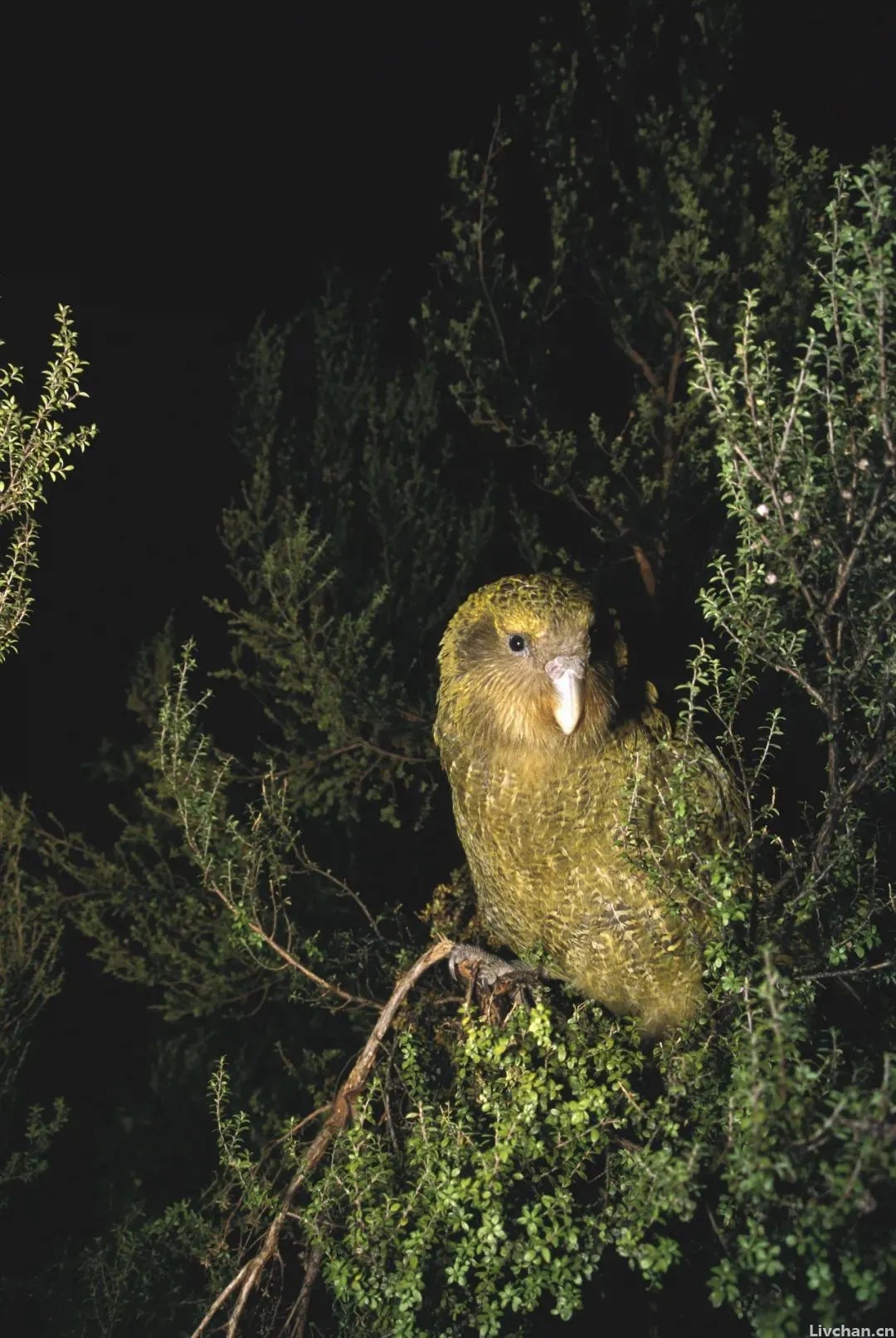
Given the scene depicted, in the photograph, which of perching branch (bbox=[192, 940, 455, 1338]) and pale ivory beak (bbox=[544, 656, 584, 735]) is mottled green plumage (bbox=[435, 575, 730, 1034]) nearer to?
pale ivory beak (bbox=[544, 656, 584, 735])

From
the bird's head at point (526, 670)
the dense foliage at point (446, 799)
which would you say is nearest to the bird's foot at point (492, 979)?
the dense foliage at point (446, 799)

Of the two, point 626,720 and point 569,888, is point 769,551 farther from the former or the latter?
point 569,888

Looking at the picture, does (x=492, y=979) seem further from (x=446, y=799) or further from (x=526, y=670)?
(x=446, y=799)

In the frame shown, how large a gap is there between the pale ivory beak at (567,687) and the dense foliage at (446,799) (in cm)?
29

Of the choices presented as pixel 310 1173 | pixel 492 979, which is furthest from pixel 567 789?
pixel 310 1173

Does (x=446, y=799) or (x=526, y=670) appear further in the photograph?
(x=446, y=799)

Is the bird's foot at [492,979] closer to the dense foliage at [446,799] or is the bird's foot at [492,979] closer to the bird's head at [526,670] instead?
the dense foliage at [446,799]

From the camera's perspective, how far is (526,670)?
2402 mm

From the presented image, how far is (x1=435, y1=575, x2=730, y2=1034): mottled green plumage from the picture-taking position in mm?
2346

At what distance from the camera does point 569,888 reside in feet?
8.13

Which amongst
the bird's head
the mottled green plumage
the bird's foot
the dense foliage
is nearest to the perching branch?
the dense foliage

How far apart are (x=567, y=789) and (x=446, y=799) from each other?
1.33 m

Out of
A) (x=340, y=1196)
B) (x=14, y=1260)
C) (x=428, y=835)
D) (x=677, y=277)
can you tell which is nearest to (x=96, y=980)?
(x=14, y=1260)

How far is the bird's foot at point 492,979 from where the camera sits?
A: 7.86 feet
